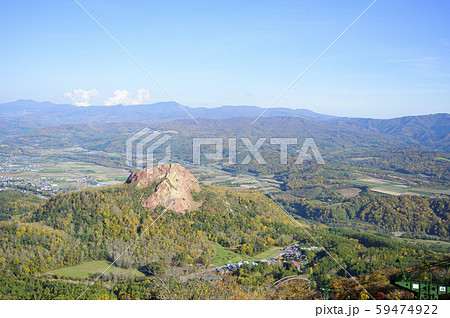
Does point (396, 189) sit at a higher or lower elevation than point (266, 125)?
lower

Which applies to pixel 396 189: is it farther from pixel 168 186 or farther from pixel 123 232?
pixel 123 232

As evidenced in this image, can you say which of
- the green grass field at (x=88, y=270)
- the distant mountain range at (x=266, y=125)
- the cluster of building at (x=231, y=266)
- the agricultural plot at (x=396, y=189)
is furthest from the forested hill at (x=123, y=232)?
the agricultural plot at (x=396, y=189)

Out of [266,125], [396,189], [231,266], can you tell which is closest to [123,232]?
[231,266]

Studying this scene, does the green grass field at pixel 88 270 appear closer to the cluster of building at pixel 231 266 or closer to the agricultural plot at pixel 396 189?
the cluster of building at pixel 231 266

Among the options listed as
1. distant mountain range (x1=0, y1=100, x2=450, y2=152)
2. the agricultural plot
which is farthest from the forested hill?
the agricultural plot

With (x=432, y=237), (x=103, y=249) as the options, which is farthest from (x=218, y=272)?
(x=432, y=237)

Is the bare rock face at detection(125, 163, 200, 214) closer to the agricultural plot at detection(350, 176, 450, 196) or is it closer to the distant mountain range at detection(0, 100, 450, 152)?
the distant mountain range at detection(0, 100, 450, 152)
